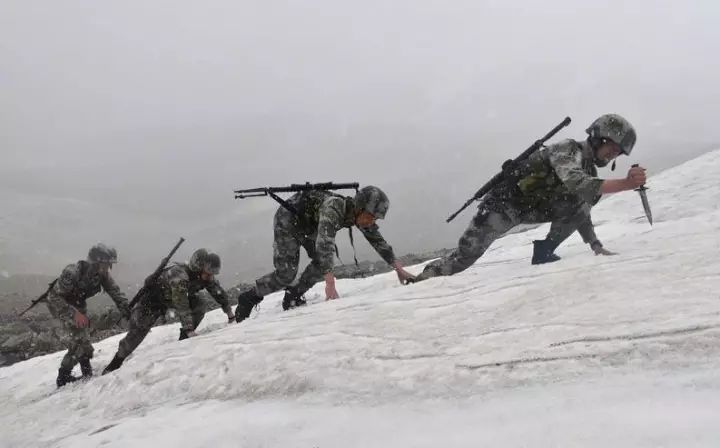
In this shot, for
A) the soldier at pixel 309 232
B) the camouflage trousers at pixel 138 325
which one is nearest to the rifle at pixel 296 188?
the soldier at pixel 309 232

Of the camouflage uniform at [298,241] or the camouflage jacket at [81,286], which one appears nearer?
the camouflage uniform at [298,241]

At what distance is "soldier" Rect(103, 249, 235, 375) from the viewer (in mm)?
7797

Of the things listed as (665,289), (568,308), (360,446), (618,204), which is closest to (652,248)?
(665,289)

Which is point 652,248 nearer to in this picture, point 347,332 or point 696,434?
point 347,332

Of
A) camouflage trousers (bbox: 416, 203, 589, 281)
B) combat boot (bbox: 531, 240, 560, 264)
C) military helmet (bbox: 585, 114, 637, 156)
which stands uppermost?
military helmet (bbox: 585, 114, 637, 156)

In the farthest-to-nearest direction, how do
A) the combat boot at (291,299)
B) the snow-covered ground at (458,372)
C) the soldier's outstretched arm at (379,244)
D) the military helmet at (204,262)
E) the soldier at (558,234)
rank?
the military helmet at (204,262)
the combat boot at (291,299)
the soldier's outstretched arm at (379,244)
the soldier at (558,234)
the snow-covered ground at (458,372)

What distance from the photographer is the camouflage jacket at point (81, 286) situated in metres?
8.41

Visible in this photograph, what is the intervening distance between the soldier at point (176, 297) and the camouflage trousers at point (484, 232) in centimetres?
385

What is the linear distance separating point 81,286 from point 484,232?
23.9 feet

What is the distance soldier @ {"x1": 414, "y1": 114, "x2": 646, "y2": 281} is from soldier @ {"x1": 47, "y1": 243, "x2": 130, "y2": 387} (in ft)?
19.4

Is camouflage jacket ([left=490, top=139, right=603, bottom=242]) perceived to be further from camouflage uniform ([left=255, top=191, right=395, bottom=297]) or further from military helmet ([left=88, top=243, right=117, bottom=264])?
military helmet ([left=88, top=243, right=117, bottom=264])

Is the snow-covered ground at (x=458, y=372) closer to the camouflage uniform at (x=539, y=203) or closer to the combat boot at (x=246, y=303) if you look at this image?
the camouflage uniform at (x=539, y=203)

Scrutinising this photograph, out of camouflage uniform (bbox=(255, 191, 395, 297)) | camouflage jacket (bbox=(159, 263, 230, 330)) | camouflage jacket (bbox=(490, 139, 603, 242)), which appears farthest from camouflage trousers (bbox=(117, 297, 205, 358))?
camouflage jacket (bbox=(490, 139, 603, 242))

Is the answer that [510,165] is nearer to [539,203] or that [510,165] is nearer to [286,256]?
[539,203]
